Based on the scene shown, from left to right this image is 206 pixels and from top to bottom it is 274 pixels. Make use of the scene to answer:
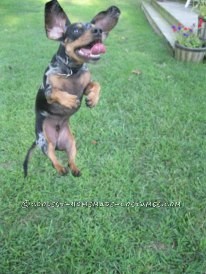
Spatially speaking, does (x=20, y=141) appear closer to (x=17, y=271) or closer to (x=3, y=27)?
(x=17, y=271)

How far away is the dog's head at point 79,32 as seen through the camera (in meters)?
1.83

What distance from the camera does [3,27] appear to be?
8.62 m

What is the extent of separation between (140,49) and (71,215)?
16.1ft

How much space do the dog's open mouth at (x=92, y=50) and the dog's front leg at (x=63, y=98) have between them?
250mm

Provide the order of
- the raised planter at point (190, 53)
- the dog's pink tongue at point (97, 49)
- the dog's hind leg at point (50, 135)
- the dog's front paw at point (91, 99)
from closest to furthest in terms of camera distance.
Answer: the dog's pink tongue at point (97, 49) < the dog's front paw at point (91, 99) < the dog's hind leg at point (50, 135) < the raised planter at point (190, 53)

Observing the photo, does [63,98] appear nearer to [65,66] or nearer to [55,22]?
[65,66]

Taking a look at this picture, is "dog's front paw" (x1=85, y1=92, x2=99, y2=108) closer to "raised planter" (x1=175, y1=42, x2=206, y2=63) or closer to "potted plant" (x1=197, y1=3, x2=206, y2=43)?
"raised planter" (x1=175, y1=42, x2=206, y2=63)

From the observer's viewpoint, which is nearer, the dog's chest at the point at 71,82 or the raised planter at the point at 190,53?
the dog's chest at the point at 71,82

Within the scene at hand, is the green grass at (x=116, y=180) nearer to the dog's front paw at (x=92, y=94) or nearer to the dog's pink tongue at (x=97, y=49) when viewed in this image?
the dog's front paw at (x=92, y=94)

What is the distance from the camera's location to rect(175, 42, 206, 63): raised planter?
19.8 ft

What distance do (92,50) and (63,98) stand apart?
0.34 metres

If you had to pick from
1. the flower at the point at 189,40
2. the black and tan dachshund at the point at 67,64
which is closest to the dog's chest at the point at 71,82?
the black and tan dachshund at the point at 67,64

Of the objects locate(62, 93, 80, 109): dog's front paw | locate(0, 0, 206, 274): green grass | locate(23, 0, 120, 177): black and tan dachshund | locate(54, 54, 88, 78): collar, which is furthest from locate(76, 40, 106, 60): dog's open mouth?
locate(0, 0, 206, 274): green grass

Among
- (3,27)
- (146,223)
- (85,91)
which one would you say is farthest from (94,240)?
(3,27)
